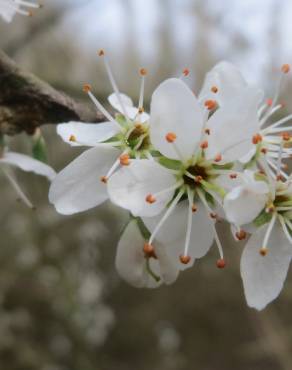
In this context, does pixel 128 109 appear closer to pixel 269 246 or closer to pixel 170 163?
pixel 170 163

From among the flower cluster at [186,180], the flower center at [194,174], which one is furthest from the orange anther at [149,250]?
the flower center at [194,174]

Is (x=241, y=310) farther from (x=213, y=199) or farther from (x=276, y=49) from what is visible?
(x=213, y=199)

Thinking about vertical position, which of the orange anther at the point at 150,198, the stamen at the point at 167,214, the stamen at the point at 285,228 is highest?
the orange anther at the point at 150,198

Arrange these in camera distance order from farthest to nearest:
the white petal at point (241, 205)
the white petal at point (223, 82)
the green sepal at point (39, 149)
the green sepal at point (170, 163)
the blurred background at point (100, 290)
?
the blurred background at point (100, 290) → the green sepal at point (39, 149) → the white petal at point (223, 82) → the green sepal at point (170, 163) → the white petal at point (241, 205)

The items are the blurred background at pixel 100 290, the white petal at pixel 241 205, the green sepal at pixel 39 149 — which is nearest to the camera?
the white petal at pixel 241 205

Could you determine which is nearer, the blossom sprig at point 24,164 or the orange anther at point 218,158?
the orange anther at point 218,158

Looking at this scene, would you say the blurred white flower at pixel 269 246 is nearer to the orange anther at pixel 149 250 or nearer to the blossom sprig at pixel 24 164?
the orange anther at pixel 149 250

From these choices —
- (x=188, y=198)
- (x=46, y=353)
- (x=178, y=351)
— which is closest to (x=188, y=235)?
(x=188, y=198)

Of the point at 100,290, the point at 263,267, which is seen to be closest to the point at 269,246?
the point at 263,267
